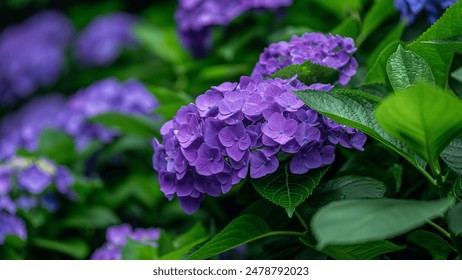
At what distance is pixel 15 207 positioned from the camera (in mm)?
1965

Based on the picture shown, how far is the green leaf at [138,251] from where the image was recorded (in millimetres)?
1570

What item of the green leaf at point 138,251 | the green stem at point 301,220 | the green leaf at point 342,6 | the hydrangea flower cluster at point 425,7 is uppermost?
the green leaf at point 342,6

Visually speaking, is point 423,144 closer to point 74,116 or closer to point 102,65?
point 74,116

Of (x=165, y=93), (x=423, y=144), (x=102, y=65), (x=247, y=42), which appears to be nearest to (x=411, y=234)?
(x=423, y=144)

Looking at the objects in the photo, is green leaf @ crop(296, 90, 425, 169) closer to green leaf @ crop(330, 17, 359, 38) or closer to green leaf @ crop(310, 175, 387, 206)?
green leaf @ crop(310, 175, 387, 206)

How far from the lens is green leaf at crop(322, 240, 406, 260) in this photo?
1156mm

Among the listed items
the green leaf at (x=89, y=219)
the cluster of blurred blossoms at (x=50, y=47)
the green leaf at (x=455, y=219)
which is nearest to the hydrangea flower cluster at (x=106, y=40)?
the cluster of blurred blossoms at (x=50, y=47)

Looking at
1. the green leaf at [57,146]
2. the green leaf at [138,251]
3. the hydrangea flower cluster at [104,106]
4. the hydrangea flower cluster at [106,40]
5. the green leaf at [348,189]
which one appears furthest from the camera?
the hydrangea flower cluster at [106,40]

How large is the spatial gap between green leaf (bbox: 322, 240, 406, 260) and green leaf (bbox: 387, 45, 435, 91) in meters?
0.28

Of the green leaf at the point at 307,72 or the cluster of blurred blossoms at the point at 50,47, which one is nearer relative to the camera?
the green leaf at the point at 307,72

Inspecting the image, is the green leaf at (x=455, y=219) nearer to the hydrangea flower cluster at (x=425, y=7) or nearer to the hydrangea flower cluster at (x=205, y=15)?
the hydrangea flower cluster at (x=425, y=7)

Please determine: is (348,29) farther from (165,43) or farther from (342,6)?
(165,43)

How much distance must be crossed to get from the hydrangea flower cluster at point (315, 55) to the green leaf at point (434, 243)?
0.36 m

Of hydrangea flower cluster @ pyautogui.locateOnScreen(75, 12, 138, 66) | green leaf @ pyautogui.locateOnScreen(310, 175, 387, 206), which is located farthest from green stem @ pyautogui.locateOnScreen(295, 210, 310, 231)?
hydrangea flower cluster @ pyautogui.locateOnScreen(75, 12, 138, 66)
